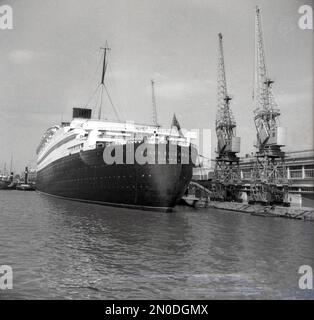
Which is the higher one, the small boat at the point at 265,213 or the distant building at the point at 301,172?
the distant building at the point at 301,172

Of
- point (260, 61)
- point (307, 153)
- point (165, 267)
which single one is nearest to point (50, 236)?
point (165, 267)

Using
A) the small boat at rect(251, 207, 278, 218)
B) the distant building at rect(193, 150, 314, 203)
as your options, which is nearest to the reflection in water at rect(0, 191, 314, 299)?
the small boat at rect(251, 207, 278, 218)

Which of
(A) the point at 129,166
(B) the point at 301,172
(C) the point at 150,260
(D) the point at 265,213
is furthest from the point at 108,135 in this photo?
(C) the point at 150,260

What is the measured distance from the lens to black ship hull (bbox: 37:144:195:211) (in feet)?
136

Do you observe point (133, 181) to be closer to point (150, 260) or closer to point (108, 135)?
point (108, 135)

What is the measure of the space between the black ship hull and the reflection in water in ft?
30.2

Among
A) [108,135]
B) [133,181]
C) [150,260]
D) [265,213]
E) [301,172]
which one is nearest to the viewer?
[150,260]

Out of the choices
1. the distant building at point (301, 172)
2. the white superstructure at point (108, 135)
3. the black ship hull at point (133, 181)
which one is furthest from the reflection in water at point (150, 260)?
the distant building at point (301, 172)

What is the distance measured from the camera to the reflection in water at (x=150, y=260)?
48.7 ft

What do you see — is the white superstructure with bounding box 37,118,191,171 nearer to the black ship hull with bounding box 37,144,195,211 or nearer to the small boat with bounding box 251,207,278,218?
the black ship hull with bounding box 37,144,195,211

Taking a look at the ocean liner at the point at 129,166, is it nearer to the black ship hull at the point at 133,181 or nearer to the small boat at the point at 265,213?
the black ship hull at the point at 133,181

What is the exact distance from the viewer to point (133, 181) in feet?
140

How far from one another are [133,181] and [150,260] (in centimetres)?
2338

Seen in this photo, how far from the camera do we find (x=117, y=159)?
44.0m
